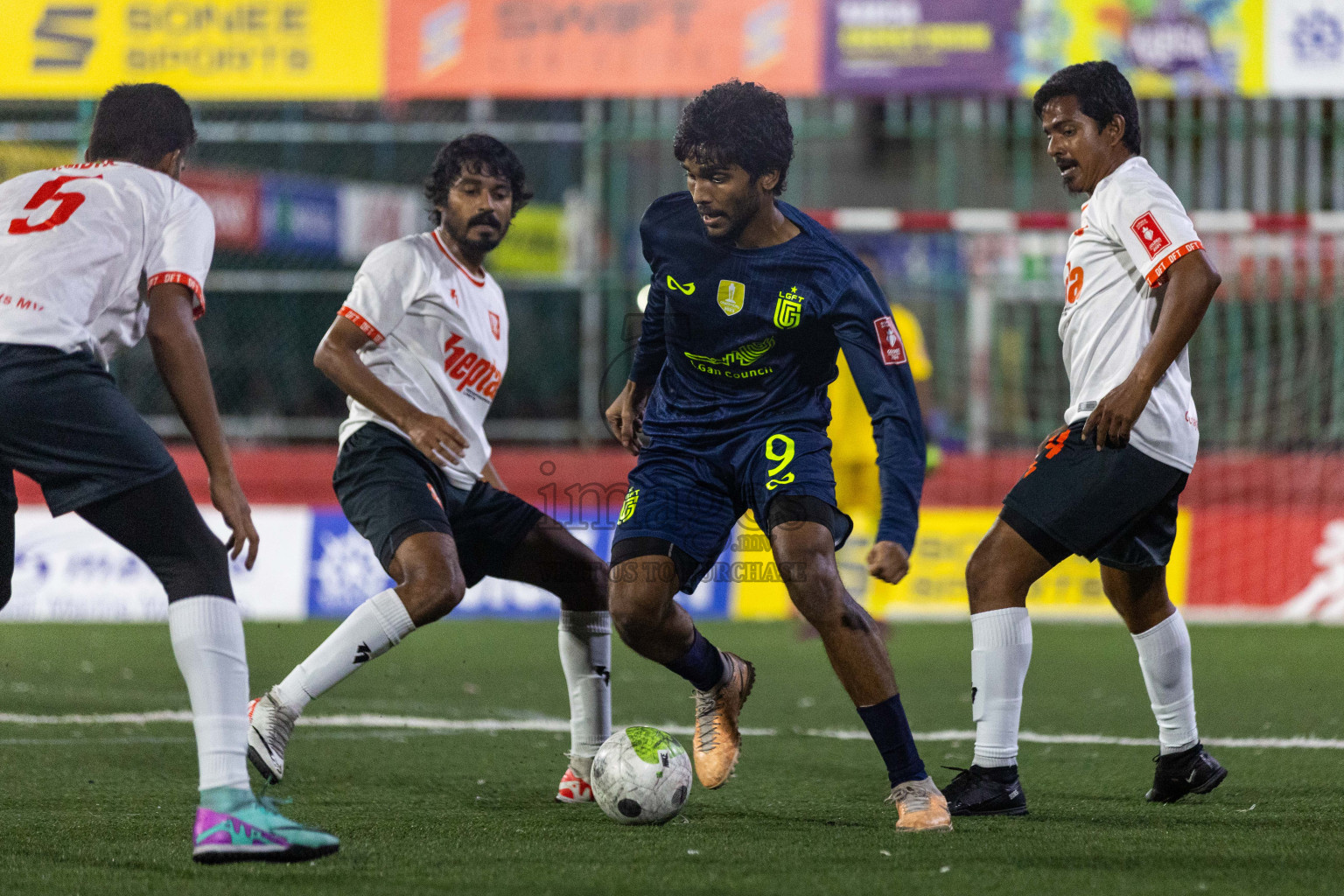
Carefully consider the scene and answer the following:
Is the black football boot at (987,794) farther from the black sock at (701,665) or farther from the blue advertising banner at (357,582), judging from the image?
the blue advertising banner at (357,582)

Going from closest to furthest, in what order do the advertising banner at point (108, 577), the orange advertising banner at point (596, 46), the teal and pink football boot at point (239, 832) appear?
the teal and pink football boot at point (239, 832), the advertising banner at point (108, 577), the orange advertising banner at point (596, 46)

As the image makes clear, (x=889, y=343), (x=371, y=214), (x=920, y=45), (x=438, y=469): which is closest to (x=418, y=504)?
(x=438, y=469)

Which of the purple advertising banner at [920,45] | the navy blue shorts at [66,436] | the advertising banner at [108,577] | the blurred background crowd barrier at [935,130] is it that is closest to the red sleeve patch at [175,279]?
the navy blue shorts at [66,436]

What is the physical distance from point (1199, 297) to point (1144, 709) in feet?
10.5

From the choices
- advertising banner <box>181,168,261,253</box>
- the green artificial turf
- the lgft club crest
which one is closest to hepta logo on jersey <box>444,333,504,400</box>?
the lgft club crest

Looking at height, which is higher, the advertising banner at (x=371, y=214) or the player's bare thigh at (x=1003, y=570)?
the advertising banner at (x=371, y=214)

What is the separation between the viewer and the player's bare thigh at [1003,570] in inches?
185

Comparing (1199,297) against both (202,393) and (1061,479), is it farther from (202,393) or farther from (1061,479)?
(202,393)

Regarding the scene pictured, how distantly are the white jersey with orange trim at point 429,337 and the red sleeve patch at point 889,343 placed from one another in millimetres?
1490

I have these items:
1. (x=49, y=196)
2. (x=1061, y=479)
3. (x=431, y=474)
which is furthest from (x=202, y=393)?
(x=1061, y=479)

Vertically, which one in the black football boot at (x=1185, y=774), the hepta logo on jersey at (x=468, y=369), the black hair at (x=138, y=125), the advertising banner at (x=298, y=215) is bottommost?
the black football boot at (x=1185, y=774)

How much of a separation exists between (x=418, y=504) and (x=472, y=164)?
123 centimetres

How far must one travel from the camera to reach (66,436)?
375 centimetres

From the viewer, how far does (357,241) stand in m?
21.5
